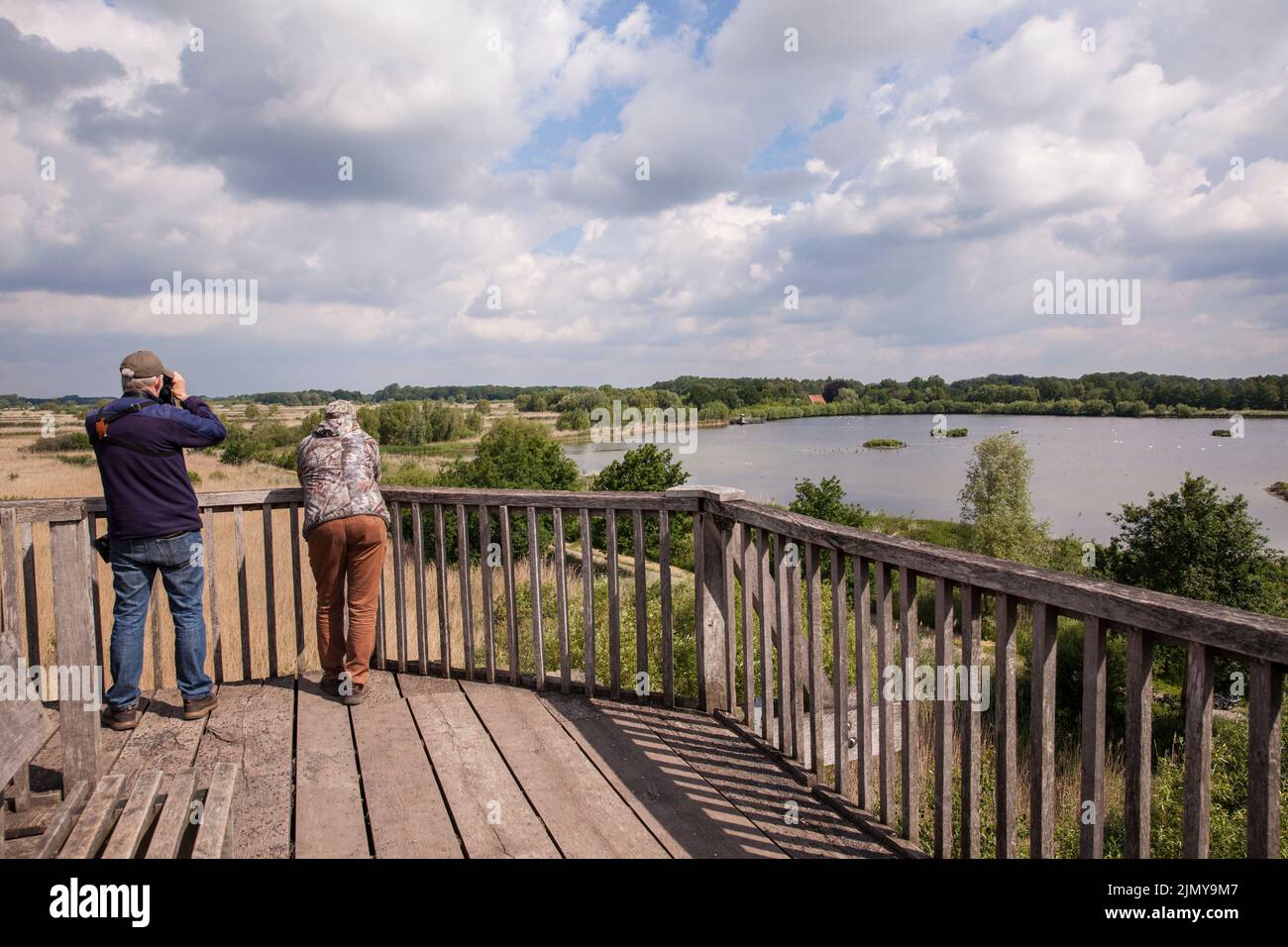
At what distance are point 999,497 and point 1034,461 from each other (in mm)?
19827

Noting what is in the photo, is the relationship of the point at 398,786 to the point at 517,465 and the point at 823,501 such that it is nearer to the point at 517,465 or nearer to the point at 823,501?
the point at 517,465

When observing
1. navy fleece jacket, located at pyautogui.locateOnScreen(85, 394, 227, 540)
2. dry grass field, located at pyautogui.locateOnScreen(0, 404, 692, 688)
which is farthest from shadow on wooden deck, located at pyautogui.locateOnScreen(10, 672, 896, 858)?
navy fleece jacket, located at pyautogui.locateOnScreen(85, 394, 227, 540)

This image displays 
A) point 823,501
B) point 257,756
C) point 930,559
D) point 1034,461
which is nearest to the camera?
point 930,559

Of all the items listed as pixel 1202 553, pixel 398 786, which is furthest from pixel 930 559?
pixel 1202 553

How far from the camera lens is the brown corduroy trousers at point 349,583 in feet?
13.2

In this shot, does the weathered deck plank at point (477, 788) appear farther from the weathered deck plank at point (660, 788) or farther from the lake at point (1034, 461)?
the lake at point (1034, 461)

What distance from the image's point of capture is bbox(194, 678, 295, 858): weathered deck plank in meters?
2.77

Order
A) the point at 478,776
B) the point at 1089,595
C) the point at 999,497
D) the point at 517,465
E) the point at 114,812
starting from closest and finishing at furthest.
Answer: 1. the point at 1089,595
2. the point at 114,812
3. the point at 478,776
4. the point at 517,465
5. the point at 999,497

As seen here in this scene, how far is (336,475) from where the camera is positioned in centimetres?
401

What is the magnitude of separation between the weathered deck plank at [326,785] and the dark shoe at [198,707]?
405 millimetres

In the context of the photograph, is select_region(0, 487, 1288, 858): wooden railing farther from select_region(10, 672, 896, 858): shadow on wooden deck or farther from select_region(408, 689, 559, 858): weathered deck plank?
select_region(408, 689, 559, 858): weathered deck plank

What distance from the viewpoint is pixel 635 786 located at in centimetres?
314

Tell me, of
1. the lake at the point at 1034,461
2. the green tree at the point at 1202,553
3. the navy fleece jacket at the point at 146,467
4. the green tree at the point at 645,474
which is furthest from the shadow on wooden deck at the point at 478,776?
the lake at the point at 1034,461
